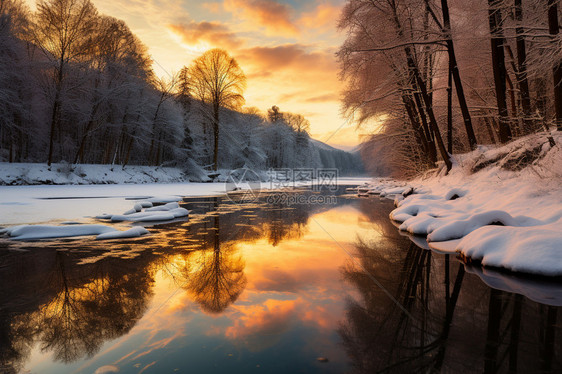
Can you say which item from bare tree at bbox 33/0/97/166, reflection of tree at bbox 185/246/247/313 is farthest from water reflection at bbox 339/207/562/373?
bare tree at bbox 33/0/97/166

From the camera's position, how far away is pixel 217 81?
102 ft

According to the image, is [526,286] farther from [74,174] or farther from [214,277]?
[74,174]

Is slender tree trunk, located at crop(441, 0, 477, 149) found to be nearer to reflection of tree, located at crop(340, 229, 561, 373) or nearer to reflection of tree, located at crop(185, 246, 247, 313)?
reflection of tree, located at crop(340, 229, 561, 373)

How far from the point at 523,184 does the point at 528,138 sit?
105 centimetres

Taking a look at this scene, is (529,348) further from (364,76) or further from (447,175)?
(364,76)

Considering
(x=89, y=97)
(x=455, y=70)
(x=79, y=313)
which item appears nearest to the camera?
(x=79, y=313)

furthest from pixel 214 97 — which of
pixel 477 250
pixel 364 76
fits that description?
pixel 477 250

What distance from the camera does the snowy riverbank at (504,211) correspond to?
3818 mm

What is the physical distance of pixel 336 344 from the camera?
2281 millimetres

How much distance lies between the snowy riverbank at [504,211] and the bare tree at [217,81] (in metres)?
25.8

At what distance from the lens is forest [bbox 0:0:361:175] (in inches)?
772

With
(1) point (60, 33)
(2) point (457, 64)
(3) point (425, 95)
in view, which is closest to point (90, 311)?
(3) point (425, 95)

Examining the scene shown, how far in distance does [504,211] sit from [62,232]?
854 cm

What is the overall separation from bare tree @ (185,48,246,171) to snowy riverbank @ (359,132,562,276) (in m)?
25.8
